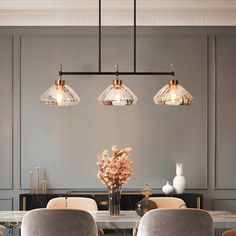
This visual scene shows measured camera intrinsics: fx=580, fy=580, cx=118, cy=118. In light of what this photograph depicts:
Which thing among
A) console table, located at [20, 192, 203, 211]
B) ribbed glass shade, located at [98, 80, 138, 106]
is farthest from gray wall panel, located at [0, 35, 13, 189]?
ribbed glass shade, located at [98, 80, 138, 106]

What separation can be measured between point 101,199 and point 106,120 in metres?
0.76

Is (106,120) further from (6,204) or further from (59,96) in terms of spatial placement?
(59,96)

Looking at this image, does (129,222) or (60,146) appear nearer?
(129,222)

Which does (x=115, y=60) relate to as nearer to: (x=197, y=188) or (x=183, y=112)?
(x=183, y=112)

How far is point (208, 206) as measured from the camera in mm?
5230

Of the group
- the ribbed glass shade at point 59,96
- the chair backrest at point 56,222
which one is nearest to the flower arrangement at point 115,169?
the ribbed glass shade at point 59,96

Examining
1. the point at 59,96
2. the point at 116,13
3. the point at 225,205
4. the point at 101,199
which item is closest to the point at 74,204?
the point at 59,96

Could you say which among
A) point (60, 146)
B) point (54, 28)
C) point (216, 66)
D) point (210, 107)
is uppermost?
point (54, 28)

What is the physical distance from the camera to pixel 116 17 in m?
5.27

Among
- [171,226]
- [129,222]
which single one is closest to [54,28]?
[129,222]

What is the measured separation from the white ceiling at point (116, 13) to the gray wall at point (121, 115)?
3.2 inches

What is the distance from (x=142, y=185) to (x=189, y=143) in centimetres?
57

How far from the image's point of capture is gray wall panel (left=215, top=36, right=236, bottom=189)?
524 cm

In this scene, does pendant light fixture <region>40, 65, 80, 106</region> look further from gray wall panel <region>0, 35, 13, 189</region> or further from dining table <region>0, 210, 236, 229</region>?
gray wall panel <region>0, 35, 13, 189</region>
